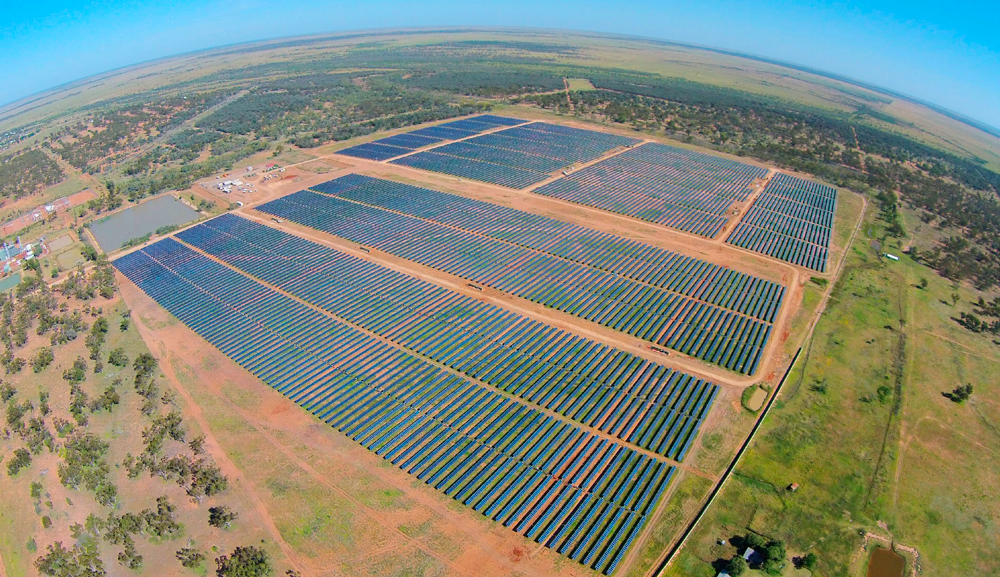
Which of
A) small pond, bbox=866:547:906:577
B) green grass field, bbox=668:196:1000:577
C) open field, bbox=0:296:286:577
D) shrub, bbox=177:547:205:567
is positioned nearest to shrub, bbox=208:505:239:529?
open field, bbox=0:296:286:577

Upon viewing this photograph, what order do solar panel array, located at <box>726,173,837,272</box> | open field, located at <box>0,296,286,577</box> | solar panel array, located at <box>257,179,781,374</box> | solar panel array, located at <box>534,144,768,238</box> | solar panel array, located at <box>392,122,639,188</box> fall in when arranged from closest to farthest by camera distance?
open field, located at <box>0,296,286,577</box> < solar panel array, located at <box>257,179,781,374</box> < solar panel array, located at <box>726,173,837,272</box> < solar panel array, located at <box>534,144,768,238</box> < solar panel array, located at <box>392,122,639,188</box>

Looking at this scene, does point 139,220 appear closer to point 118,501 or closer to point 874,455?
point 118,501

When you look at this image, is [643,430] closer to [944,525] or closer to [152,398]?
[944,525]

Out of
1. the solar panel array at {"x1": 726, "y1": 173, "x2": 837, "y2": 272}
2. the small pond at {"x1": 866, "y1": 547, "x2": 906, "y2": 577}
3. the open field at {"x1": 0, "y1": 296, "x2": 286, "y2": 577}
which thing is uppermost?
the solar panel array at {"x1": 726, "y1": 173, "x2": 837, "y2": 272}

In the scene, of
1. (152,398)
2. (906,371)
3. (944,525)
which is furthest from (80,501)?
(906,371)

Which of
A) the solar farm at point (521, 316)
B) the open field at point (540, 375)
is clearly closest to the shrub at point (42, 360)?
the open field at point (540, 375)

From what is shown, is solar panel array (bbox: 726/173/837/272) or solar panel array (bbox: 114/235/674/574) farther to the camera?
solar panel array (bbox: 726/173/837/272)

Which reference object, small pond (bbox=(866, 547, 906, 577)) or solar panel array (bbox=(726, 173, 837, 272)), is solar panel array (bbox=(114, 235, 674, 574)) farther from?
solar panel array (bbox=(726, 173, 837, 272))
